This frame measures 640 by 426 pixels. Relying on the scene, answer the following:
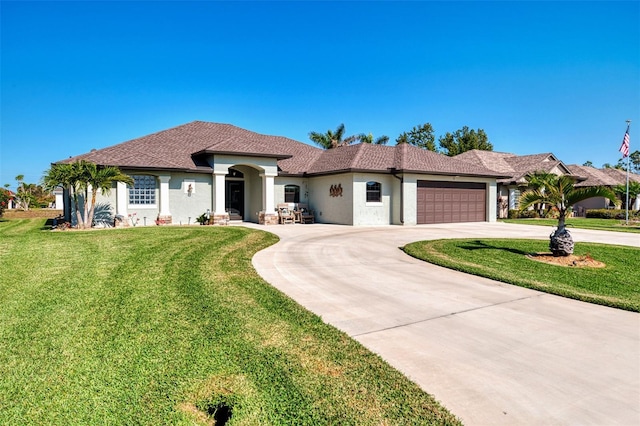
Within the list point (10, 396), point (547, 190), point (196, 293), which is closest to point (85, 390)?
point (10, 396)

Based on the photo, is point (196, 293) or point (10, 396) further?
point (196, 293)

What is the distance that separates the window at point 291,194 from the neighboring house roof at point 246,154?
1.06m

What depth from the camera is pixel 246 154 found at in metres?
20.3

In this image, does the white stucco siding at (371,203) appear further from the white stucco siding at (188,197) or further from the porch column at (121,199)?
the porch column at (121,199)

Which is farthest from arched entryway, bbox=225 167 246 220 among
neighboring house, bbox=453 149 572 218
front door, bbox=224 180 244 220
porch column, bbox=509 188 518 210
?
porch column, bbox=509 188 518 210

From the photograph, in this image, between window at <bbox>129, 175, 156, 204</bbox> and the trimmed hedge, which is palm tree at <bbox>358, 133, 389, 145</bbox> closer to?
the trimmed hedge

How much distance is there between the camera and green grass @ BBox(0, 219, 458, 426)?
9.90 ft

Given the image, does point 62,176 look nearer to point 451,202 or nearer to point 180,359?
point 180,359

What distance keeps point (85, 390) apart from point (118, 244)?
8.58m

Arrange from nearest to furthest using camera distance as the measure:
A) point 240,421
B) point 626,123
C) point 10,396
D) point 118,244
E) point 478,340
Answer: point 240,421 < point 10,396 < point 478,340 < point 118,244 < point 626,123

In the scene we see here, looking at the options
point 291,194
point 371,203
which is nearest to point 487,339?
point 371,203

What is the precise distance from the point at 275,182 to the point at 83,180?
32.7 ft

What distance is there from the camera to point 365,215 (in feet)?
68.2

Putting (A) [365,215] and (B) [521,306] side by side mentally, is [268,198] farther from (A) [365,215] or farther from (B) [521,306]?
(B) [521,306]
